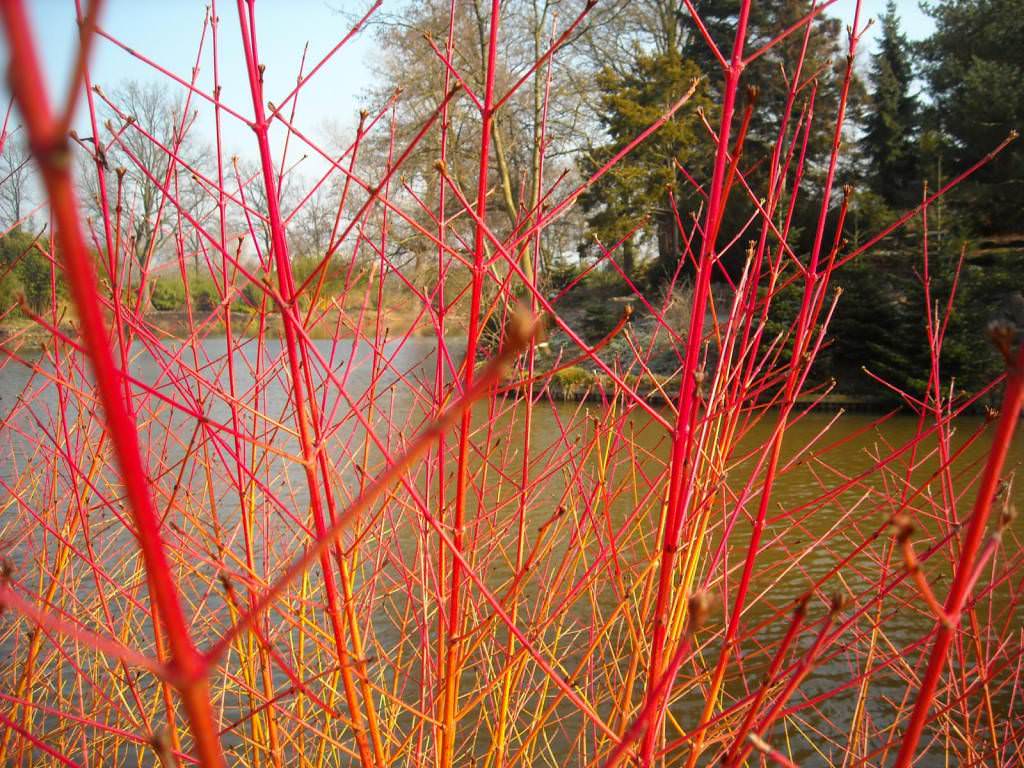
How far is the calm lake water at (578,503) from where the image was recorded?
1711mm

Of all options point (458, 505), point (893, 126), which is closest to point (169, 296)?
point (893, 126)

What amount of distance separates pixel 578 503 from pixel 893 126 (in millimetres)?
14244

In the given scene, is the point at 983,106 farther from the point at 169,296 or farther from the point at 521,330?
the point at 169,296

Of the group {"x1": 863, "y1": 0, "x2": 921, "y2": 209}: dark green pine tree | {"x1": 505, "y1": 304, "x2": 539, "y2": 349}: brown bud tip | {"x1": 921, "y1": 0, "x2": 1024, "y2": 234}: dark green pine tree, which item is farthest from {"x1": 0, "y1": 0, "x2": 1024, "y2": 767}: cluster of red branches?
{"x1": 863, "y1": 0, "x2": 921, "y2": 209}: dark green pine tree

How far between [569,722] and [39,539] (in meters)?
3.70

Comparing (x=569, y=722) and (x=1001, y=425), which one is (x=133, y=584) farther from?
(x=1001, y=425)

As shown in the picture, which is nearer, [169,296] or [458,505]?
[458,505]

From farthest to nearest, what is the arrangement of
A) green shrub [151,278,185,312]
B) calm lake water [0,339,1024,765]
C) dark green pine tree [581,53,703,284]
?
green shrub [151,278,185,312] → dark green pine tree [581,53,703,284] → calm lake water [0,339,1024,765]

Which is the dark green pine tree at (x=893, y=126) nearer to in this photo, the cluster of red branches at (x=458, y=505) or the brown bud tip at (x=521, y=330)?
the cluster of red branches at (x=458, y=505)

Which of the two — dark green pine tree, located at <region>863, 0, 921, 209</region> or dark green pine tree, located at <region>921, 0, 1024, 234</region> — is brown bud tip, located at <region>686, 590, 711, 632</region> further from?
dark green pine tree, located at <region>863, 0, 921, 209</region>

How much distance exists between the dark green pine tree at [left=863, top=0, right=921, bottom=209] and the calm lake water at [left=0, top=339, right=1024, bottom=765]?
718 cm

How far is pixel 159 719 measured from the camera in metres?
3.45

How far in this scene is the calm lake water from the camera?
5.61ft

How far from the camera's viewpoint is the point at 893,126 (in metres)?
15.1
